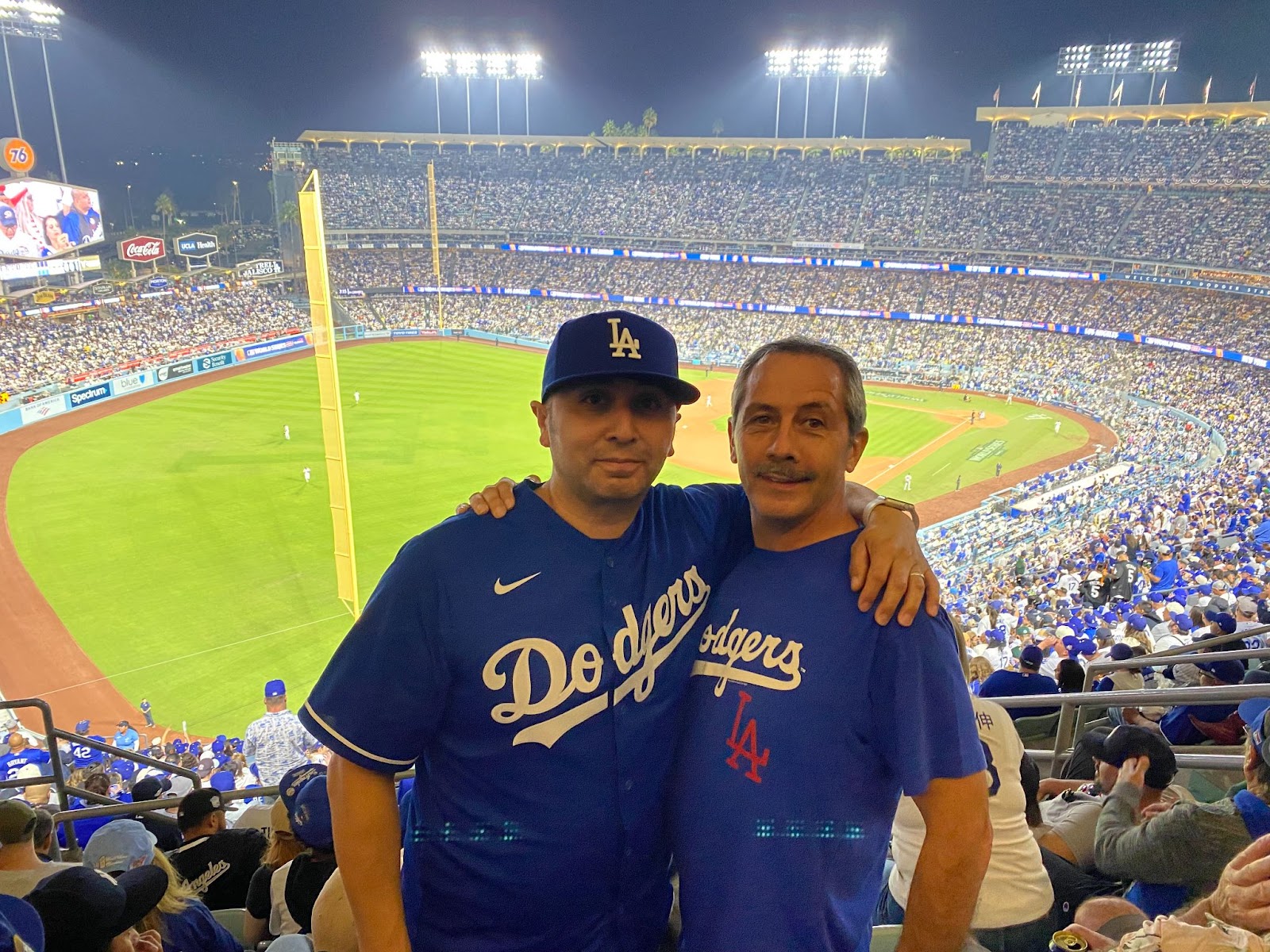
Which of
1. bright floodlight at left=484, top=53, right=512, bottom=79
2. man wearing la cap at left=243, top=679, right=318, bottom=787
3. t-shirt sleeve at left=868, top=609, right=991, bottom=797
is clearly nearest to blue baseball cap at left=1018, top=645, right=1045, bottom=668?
t-shirt sleeve at left=868, top=609, right=991, bottom=797

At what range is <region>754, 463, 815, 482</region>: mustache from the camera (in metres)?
2.02

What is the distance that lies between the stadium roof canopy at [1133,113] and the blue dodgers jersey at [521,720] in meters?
54.6

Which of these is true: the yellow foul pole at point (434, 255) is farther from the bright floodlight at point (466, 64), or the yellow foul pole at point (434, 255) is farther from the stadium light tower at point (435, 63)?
the bright floodlight at point (466, 64)

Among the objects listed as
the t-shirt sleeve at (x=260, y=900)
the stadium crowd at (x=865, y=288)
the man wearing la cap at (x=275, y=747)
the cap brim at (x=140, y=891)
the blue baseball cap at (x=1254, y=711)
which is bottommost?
the man wearing la cap at (x=275, y=747)

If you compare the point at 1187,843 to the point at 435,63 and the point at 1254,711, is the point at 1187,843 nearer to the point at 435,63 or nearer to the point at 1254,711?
the point at 1254,711

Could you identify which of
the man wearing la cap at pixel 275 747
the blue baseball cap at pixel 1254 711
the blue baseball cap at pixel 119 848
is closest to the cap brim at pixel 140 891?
the blue baseball cap at pixel 119 848

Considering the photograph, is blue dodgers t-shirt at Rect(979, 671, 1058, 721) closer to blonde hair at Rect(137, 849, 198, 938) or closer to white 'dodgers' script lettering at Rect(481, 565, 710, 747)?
white 'dodgers' script lettering at Rect(481, 565, 710, 747)

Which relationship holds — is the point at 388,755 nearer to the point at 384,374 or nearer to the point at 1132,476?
the point at 1132,476

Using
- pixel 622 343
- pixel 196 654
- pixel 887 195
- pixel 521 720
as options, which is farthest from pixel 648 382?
pixel 887 195

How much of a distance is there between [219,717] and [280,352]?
32820 millimetres

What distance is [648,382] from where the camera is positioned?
78.6 inches

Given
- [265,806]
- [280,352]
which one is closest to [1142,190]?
[280,352]

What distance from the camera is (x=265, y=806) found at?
5984 millimetres

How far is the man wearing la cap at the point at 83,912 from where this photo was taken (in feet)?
7.72
